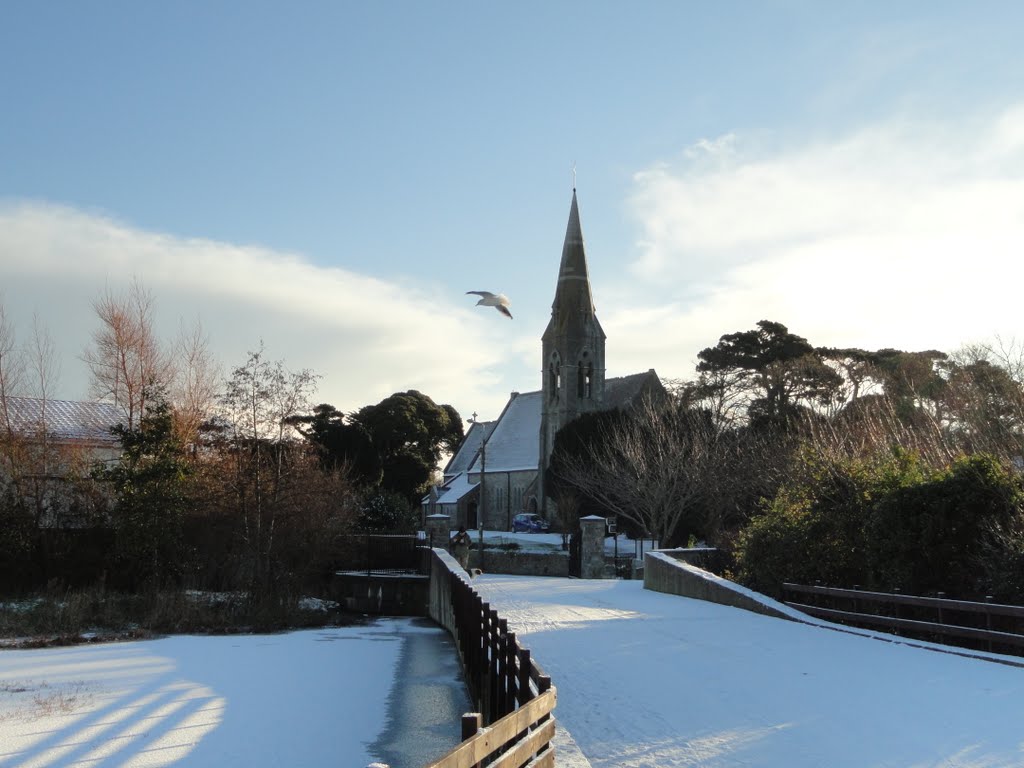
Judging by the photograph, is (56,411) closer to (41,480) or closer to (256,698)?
(41,480)

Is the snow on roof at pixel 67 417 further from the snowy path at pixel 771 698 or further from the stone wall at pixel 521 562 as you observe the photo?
the snowy path at pixel 771 698

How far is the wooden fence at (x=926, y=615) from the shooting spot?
41.6ft

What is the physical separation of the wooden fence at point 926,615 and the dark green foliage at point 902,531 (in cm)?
48

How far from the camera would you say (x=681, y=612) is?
62.2 ft

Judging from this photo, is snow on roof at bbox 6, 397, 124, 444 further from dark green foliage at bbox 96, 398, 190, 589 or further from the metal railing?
the metal railing

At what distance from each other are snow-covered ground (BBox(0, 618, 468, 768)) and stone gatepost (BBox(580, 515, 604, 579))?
53.5 ft

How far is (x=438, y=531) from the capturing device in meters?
34.3

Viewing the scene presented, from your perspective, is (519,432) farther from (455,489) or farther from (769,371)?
(769,371)

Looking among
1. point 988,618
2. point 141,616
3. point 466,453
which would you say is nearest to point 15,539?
point 141,616

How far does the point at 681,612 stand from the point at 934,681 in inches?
325

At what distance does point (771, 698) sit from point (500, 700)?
3122 mm

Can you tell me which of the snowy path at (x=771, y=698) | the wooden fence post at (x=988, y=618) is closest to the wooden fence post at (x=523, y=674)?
the snowy path at (x=771, y=698)

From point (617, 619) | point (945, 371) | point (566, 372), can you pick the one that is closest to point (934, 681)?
point (617, 619)

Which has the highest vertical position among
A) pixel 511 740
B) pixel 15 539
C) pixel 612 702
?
pixel 15 539
